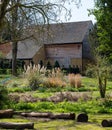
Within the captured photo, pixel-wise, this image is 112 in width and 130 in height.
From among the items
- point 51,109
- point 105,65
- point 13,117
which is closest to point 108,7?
point 105,65

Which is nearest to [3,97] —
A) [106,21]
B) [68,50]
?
[106,21]

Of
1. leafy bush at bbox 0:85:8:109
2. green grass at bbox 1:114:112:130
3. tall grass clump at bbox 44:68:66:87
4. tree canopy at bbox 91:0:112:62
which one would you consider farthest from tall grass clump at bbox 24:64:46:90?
green grass at bbox 1:114:112:130

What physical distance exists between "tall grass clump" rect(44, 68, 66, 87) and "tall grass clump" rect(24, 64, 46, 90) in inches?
29.2

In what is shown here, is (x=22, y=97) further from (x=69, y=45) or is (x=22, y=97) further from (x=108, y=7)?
(x=69, y=45)

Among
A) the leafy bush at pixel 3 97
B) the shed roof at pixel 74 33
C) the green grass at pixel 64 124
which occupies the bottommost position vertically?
the green grass at pixel 64 124

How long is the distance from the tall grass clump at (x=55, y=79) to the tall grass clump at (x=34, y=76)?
2.43ft

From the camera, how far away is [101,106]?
54.4 feet

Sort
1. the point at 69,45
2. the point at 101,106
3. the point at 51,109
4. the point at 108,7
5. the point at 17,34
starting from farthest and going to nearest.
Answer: the point at 69,45
the point at 108,7
the point at 17,34
the point at 101,106
the point at 51,109

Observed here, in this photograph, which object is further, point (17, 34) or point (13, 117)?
point (17, 34)

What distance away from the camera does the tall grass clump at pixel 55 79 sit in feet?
94.8

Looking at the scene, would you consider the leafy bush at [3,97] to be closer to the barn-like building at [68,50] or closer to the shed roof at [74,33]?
the shed roof at [74,33]

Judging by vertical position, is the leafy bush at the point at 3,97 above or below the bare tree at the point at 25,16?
below

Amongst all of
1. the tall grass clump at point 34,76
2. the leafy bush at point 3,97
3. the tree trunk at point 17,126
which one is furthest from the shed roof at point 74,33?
the tree trunk at point 17,126

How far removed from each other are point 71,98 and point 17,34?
4.61m
